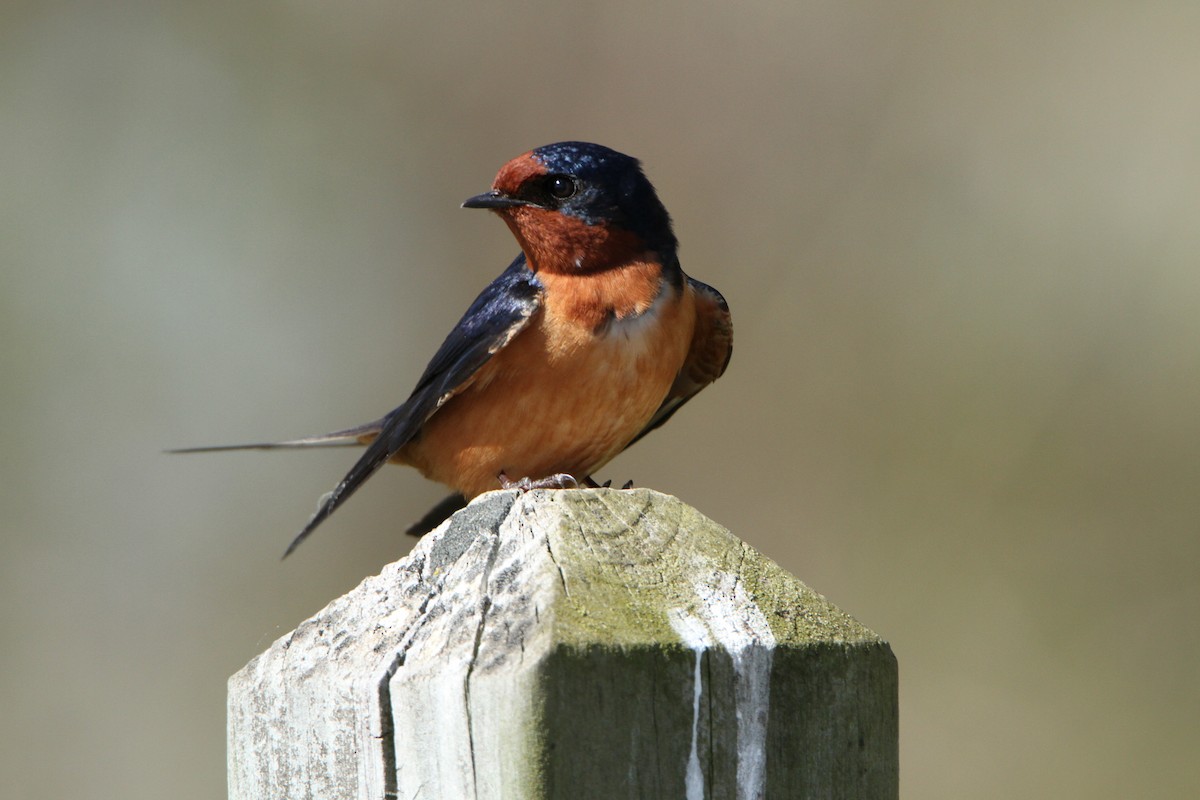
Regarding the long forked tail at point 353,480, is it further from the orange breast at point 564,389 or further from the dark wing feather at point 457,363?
the orange breast at point 564,389

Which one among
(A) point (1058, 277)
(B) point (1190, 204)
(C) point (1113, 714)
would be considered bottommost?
(C) point (1113, 714)

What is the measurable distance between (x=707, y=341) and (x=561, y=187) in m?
0.60

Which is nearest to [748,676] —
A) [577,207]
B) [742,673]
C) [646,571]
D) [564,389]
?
[742,673]

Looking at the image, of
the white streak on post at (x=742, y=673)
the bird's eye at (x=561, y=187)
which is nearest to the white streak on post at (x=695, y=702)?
the white streak on post at (x=742, y=673)

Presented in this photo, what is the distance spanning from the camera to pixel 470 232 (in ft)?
19.8

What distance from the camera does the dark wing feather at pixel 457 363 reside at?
3.20 metres

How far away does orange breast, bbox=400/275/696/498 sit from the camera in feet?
10.5

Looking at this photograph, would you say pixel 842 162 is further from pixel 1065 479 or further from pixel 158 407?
pixel 158 407

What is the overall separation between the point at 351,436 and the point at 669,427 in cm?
213

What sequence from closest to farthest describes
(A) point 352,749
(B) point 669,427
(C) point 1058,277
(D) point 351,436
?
(A) point 352,749 → (D) point 351,436 → (C) point 1058,277 → (B) point 669,427

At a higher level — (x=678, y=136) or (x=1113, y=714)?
(x=678, y=136)

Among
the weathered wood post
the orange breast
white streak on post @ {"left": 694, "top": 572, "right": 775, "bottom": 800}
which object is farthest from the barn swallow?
white streak on post @ {"left": 694, "top": 572, "right": 775, "bottom": 800}

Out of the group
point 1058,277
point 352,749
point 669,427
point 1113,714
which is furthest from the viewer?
point 669,427

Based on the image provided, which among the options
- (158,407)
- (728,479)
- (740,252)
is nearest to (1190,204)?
(740,252)
